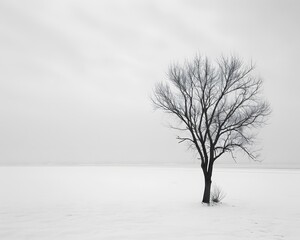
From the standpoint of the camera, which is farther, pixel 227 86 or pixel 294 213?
pixel 227 86

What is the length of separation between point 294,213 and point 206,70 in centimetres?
1032

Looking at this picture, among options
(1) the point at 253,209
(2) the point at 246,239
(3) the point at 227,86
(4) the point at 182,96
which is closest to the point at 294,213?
(1) the point at 253,209

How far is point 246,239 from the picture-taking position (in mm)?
10281

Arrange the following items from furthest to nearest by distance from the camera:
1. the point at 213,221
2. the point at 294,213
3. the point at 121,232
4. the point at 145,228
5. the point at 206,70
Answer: the point at 206,70 < the point at 294,213 < the point at 213,221 < the point at 145,228 < the point at 121,232

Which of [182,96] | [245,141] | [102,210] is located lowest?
[102,210]

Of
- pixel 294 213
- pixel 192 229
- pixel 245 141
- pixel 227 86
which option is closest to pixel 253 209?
pixel 294 213

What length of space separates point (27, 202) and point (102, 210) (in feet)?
20.4

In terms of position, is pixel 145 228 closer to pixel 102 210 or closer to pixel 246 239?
pixel 246 239

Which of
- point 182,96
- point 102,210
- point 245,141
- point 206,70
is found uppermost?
point 206,70

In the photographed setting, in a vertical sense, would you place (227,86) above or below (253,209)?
above

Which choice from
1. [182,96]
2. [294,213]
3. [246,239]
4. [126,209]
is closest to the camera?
[246,239]

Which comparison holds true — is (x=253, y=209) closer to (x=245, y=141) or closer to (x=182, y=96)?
(x=245, y=141)

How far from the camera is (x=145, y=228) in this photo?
11.9m

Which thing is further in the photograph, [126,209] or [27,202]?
[27,202]
